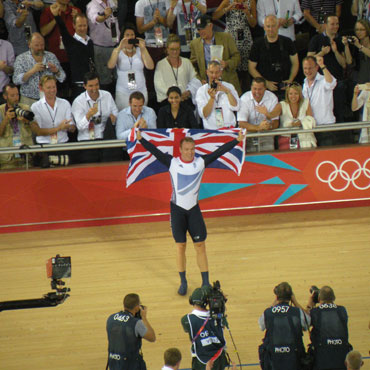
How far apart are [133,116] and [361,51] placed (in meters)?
4.36

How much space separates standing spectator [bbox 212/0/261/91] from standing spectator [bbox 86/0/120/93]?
6.38ft

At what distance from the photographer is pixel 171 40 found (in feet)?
41.5

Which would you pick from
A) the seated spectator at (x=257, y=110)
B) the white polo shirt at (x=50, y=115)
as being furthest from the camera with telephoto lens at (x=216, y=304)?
the white polo shirt at (x=50, y=115)

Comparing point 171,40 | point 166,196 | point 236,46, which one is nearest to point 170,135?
point 166,196

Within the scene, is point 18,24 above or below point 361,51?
above

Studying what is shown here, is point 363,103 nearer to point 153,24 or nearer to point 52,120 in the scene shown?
point 153,24

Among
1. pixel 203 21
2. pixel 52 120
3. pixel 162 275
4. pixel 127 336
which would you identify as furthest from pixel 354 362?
pixel 203 21

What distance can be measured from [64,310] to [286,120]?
4849 mm

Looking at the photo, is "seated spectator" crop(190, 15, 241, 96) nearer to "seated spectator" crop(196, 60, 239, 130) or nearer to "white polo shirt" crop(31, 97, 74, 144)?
"seated spectator" crop(196, 60, 239, 130)

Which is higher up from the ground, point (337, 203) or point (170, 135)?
point (170, 135)

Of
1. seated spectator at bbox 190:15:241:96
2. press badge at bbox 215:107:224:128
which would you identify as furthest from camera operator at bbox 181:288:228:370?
seated spectator at bbox 190:15:241:96

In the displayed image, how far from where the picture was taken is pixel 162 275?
11.0 meters

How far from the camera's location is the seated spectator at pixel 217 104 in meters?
12.1

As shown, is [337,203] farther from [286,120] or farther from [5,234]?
[5,234]
